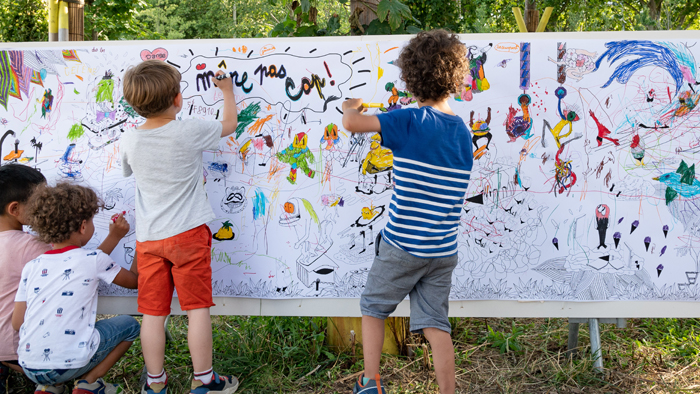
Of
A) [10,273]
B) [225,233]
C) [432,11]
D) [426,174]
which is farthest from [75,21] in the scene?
[432,11]

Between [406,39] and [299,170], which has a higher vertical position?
→ [406,39]

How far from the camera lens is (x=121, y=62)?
2.66m

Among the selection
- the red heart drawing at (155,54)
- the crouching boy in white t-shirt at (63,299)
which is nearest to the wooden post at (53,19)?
the red heart drawing at (155,54)

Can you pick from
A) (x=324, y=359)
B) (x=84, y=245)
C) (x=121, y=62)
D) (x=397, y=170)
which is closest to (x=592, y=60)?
(x=397, y=170)

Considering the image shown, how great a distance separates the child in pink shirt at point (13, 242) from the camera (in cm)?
245

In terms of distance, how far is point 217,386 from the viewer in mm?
2486

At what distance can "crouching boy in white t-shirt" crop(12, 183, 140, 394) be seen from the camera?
2275 mm

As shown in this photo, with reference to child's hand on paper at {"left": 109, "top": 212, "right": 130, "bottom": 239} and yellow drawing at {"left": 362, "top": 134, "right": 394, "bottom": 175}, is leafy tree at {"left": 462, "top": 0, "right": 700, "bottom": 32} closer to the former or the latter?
yellow drawing at {"left": 362, "top": 134, "right": 394, "bottom": 175}

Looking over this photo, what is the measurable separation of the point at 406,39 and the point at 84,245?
1.93m

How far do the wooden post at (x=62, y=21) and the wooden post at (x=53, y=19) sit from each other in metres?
0.09

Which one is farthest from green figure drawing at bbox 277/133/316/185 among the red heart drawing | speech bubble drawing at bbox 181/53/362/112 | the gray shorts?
the red heart drawing

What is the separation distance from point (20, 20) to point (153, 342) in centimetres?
959

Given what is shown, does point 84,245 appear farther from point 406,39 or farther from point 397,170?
point 406,39

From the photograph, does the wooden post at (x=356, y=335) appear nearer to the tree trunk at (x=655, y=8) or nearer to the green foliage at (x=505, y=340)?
the green foliage at (x=505, y=340)
